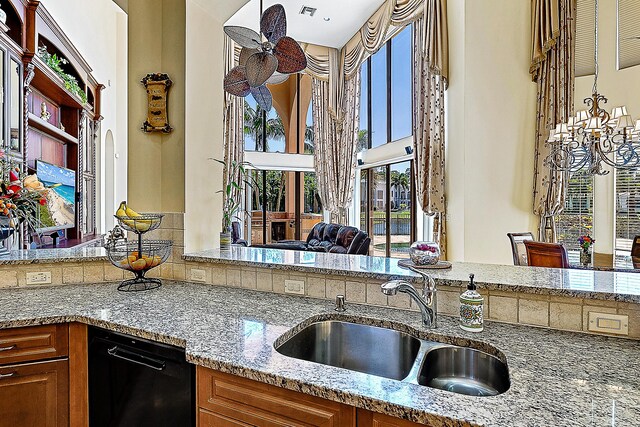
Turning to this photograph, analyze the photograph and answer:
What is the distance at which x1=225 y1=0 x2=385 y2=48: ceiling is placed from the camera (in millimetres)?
5863

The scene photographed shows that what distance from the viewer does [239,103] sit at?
23.6ft

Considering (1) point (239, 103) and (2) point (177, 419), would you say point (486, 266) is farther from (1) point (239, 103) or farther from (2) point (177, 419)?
(1) point (239, 103)

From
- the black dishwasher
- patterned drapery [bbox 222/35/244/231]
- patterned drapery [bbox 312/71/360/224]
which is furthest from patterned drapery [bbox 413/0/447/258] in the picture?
the black dishwasher

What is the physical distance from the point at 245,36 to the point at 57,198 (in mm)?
3966

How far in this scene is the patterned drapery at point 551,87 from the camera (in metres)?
4.29

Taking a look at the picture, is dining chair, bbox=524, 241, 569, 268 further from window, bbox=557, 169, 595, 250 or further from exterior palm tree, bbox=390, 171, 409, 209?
exterior palm tree, bbox=390, 171, 409, 209

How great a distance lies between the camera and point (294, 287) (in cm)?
192

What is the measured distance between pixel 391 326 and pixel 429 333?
17cm

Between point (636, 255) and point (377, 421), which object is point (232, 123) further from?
point (377, 421)

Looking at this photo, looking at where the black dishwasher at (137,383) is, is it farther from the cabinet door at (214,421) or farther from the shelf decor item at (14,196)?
the shelf decor item at (14,196)

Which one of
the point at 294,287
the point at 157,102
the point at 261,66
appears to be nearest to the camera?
the point at 294,287

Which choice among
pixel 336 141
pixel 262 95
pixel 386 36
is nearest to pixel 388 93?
pixel 386 36

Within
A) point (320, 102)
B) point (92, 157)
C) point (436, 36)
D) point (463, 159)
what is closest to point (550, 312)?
point (463, 159)

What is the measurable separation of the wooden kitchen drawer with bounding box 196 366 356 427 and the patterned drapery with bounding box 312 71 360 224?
6825 mm
